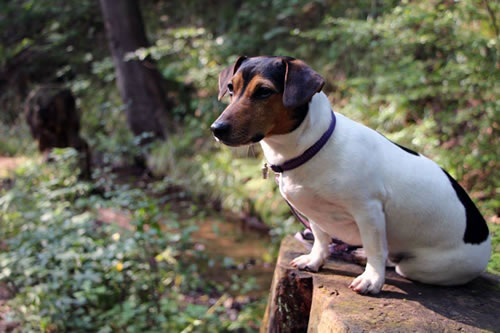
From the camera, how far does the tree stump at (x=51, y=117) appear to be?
6.05m

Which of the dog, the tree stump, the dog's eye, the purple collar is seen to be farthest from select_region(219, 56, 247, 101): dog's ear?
the tree stump

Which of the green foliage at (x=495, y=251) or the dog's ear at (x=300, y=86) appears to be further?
the green foliage at (x=495, y=251)

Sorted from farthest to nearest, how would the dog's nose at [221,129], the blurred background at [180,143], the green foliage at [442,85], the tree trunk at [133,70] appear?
the tree trunk at [133,70]
the green foliage at [442,85]
the blurred background at [180,143]
the dog's nose at [221,129]

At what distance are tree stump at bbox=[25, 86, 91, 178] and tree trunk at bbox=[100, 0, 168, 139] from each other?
2501 millimetres

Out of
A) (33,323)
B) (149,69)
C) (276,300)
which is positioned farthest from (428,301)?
(149,69)

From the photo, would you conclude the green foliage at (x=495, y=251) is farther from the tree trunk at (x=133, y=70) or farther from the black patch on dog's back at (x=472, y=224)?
the tree trunk at (x=133, y=70)

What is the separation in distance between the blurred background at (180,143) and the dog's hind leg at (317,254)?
1.16 m

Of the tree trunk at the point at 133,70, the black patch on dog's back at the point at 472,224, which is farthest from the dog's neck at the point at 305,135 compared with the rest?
the tree trunk at the point at 133,70

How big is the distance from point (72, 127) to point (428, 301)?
5.93 meters

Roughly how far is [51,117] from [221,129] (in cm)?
540

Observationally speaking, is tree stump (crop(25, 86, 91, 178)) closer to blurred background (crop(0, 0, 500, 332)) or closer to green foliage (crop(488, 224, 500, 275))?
blurred background (crop(0, 0, 500, 332))

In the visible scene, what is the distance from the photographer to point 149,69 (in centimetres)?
952

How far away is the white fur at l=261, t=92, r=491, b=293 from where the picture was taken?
1.75 meters

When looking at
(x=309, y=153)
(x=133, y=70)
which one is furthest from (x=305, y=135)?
(x=133, y=70)
